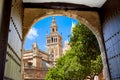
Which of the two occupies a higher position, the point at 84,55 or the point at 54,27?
the point at 54,27

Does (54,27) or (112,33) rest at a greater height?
(54,27)

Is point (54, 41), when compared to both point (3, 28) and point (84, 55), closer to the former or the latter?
point (84, 55)

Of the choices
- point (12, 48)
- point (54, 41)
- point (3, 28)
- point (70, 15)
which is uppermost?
point (54, 41)

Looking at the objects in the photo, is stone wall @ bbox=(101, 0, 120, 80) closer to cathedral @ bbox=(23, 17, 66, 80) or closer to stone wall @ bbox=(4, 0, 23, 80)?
stone wall @ bbox=(4, 0, 23, 80)

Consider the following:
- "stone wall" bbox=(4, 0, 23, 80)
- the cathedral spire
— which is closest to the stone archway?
"stone wall" bbox=(4, 0, 23, 80)

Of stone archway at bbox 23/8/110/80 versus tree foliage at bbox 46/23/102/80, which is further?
tree foliage at bbox 46/23/102/80

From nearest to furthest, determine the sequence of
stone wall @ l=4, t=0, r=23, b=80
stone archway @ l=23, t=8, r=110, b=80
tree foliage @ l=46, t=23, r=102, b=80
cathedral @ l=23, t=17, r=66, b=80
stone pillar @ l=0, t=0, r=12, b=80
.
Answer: stone pillar @ l=0, t=0, r=12, b=80 → stone wall @ l=4, t=0, r=23, b=80 → stone archway @ l=23, t=8, r=110, b=80 → tree foliage @ l=46, t=23, r=102, b=80 → cathedral @ l=23, t=17, r=66, b=80

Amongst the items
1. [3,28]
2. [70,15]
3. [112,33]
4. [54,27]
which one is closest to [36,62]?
[54,27]

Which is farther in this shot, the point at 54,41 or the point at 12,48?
the point at 54,41

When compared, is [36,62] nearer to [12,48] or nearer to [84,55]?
[84,55]

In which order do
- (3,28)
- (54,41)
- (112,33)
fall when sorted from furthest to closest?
(54,41), (112,33), (3,28)

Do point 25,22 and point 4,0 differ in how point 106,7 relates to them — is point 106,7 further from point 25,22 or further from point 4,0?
point 4,0

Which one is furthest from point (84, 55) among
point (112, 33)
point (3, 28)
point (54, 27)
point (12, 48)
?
point (54, 27)

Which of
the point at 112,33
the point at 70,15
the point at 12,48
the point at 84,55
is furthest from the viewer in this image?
the point at 84,55
